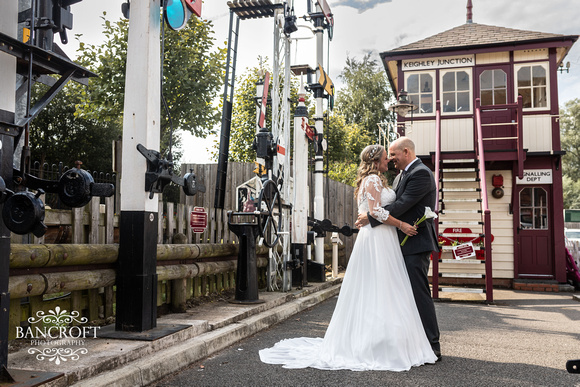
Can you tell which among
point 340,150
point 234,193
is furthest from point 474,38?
point 340,150

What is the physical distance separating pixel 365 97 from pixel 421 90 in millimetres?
28946

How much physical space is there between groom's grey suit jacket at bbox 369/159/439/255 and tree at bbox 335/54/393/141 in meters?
36.4

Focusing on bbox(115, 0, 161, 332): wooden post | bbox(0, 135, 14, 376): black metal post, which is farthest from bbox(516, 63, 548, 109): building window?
bbox(0, 135, 14, 376): black metal post

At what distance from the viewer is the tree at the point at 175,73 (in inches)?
612

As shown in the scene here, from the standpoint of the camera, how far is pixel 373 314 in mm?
4738

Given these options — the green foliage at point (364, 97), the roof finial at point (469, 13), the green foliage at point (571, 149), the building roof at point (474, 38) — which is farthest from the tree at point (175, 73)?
the green foliage at point (571, 149)

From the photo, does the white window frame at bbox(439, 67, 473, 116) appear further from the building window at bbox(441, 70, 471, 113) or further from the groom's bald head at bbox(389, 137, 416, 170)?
the groom's bald head at bbox(389, 137, 416, 170)

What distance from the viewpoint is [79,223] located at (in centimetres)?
487

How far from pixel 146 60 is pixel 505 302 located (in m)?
8.08

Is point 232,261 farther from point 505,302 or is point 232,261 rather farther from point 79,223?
point 505,302

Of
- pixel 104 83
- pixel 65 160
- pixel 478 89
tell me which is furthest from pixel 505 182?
pixel 65 160

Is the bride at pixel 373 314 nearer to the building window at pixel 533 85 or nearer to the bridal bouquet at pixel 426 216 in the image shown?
the bridal bouquet at pixel 426 216

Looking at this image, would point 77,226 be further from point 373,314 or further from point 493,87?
point 493,87

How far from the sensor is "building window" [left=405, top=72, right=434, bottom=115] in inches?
539
